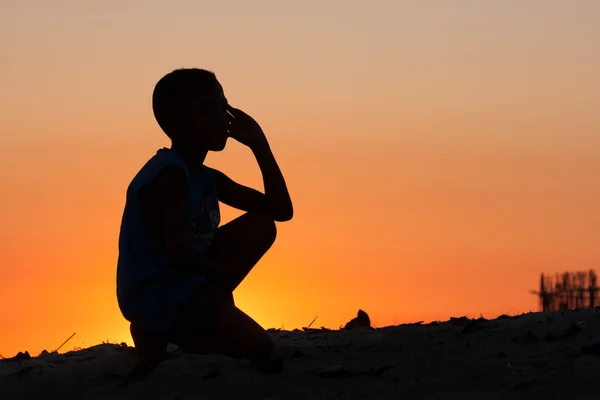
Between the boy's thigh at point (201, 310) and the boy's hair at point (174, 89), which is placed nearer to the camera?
the boy's thigh at point (201, 310)

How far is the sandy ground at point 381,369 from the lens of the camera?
5723mm

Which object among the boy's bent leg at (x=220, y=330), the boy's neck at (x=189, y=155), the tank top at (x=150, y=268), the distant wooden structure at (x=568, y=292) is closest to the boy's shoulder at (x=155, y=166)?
the tank top at (x=150, y=268)

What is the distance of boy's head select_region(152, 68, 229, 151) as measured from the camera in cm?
620

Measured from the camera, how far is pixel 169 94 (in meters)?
6.21

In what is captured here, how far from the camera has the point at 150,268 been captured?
19.8 ft

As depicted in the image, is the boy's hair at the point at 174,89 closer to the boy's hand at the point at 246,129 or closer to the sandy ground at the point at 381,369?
the boy's hand at the point at 246,129

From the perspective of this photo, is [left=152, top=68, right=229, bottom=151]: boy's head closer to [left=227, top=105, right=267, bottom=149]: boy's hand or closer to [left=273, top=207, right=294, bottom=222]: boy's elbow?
[left=227, top=105, right=267, bottom=149]: boy's hand

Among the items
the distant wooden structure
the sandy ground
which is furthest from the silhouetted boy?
the distant wooden structure

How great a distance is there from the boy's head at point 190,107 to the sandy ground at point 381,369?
4.82 feet

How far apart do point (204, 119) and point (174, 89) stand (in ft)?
0.87

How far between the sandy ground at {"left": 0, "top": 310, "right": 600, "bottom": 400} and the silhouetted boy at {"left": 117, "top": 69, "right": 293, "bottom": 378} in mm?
237

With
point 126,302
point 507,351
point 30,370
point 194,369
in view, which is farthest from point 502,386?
point 30,370

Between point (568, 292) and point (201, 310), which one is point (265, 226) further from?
point (568, 292)

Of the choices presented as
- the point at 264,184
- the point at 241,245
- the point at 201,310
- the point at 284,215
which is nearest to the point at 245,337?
the point at 201,310
